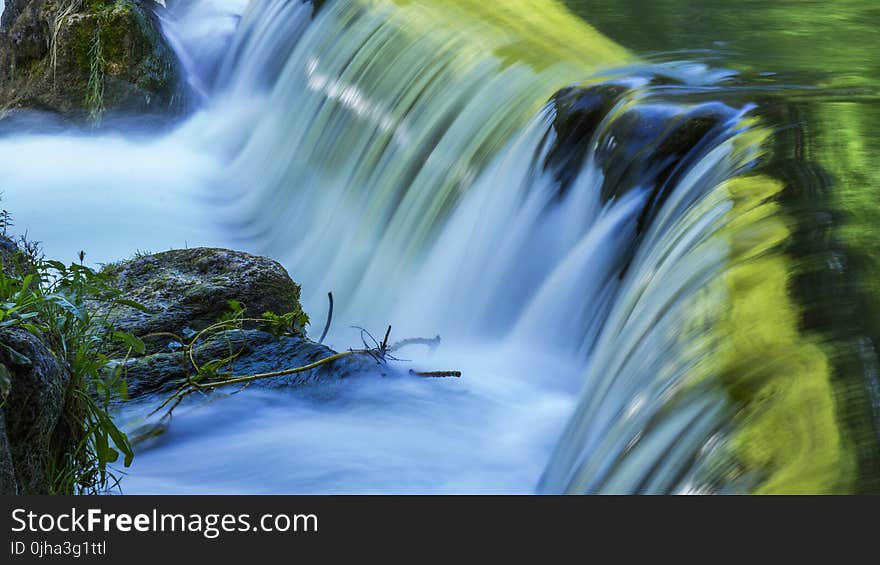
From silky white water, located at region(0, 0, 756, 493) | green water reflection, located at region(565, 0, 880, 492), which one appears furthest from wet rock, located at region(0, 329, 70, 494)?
green water reflection, located at region(565, 0, 880, 492)

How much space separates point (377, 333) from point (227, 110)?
425cm

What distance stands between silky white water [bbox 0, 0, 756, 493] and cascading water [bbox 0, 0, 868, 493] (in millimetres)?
14

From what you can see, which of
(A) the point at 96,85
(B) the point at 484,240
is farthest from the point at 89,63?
(B) the point at 484,240

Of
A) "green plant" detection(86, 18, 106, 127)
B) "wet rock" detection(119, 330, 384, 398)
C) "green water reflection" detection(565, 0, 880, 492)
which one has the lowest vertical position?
"green plant" detection(86, 18, 106, 127)

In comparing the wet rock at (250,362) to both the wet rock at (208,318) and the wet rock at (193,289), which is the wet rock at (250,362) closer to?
the wet rock at (208,318)

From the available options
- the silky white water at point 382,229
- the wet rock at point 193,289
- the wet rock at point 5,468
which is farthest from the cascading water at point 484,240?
the wet rock at point 5,468

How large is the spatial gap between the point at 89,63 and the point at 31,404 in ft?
22.0

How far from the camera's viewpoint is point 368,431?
4617 mm

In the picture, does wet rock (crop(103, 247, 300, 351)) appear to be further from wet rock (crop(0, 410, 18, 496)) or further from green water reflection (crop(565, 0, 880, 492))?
green water reflection (crop(565, 0, 880, 492))

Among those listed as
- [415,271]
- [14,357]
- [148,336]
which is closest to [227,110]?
[415,271]

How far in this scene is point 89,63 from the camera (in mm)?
9523

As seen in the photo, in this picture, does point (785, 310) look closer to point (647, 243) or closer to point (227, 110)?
point (647, 243)

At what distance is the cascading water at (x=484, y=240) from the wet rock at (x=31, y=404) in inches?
31.4

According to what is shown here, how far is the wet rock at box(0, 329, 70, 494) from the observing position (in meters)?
3.19
